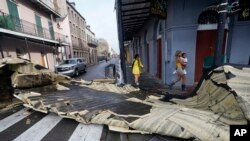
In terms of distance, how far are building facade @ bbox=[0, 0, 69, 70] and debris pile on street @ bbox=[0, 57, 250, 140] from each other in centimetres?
932

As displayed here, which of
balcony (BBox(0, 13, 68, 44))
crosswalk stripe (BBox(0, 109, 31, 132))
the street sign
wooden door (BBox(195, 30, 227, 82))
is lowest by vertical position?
crosswalk stripe (BBox(0, 109, 31, 132))

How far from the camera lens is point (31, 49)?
1578cm

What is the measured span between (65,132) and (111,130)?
3.09 feet

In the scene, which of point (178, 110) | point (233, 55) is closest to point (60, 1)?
point (233, 55)

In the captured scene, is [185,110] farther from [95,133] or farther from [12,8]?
[12,8]

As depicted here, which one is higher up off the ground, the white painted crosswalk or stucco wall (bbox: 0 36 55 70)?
stucco wall (bbox: 0 36 55 70)

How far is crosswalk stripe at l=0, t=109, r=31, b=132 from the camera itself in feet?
11.2

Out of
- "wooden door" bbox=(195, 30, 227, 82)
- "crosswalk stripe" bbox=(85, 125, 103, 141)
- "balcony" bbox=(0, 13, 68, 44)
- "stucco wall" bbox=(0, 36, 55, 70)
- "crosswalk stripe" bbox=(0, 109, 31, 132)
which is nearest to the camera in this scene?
"crosswalk stripe" bbox=(85, 125, 103, 141)

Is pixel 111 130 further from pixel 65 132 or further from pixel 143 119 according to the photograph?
pixel 65 132

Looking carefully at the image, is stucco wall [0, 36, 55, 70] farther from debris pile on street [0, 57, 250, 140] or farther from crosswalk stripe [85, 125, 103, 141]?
crosswalk stripe [85, 125, 103, 141]

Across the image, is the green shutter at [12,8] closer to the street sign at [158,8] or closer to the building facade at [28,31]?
the building facade at [28,31]

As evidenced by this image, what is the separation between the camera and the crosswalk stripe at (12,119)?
3407 mm

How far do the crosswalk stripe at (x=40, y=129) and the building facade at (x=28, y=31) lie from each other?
8.93m

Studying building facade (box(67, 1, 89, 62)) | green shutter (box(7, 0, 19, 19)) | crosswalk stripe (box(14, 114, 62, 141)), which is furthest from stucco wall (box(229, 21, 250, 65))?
building facade (box(67, 1, 89, 62))
